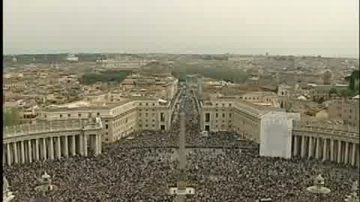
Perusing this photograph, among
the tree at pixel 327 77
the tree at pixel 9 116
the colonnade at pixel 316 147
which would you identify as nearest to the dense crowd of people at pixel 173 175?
the colonnade at pixel 316 147

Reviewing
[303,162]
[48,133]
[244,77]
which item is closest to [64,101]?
[48,133]

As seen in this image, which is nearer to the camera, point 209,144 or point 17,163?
point 17,163

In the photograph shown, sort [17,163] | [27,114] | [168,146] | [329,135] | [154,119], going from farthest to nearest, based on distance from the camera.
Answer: [154,119], [27,114], [168,146], [329,135], [17,163]

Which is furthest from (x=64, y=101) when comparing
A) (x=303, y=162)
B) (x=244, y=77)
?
(x=303, y=162)

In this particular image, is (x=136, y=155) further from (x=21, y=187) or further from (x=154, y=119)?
(x=154, y=119)

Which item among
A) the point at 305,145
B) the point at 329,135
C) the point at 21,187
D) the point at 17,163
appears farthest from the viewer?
the point at 305,145

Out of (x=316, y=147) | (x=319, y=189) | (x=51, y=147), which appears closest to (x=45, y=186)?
Answer: (x=319, y=189)

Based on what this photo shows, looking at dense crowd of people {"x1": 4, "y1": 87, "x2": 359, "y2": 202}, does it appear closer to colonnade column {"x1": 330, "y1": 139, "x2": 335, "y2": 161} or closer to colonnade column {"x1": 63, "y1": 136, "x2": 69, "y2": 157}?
colonnade column {"x1": 330, "y1": 139, "x2": 335, "y2": 161}
